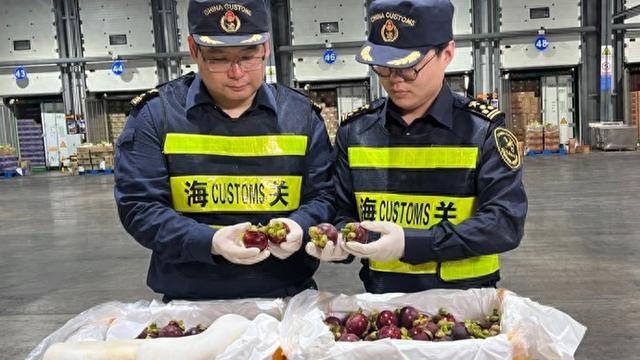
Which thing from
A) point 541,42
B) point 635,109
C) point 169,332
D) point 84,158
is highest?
point 541,42

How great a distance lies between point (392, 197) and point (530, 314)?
0.64 metres

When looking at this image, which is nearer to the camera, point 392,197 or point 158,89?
point 392,197

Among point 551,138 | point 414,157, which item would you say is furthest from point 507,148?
point 551,138

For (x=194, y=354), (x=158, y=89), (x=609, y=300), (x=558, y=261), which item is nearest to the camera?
(x=194, y=354)

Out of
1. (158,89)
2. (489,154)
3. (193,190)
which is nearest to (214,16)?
(158,89)

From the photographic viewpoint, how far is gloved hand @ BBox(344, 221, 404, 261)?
6.18 ft

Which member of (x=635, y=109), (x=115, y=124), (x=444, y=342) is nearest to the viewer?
(x=444, y=342)

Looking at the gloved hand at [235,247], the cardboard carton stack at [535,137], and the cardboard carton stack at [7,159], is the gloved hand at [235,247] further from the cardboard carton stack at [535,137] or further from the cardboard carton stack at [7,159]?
the cardboard carton stack at [7,159]

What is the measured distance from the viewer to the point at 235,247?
1877 mm

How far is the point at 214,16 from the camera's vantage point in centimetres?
201

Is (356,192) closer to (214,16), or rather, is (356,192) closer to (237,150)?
(237,150)

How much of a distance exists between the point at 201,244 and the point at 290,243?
302 millimetres

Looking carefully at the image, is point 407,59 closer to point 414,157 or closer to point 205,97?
point 414,157

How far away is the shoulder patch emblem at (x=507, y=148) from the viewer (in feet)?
6.63
